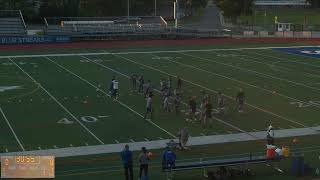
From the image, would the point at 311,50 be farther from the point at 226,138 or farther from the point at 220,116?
the point at 226,138

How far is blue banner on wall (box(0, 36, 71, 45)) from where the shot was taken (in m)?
51.7

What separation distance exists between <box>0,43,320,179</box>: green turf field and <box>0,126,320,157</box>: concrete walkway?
0.53 meters

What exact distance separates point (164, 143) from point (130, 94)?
902 centimetres


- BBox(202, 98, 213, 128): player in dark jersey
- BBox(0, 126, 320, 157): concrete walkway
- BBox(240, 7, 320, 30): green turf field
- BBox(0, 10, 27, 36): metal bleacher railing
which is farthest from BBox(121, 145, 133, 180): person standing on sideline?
BBox(240, 7, 320, 30): green turf field

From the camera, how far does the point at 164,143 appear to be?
802 inches

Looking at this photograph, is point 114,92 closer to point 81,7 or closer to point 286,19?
point 81,7

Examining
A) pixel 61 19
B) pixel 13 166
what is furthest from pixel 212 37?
pixel 13 166

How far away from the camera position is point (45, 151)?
19047mm

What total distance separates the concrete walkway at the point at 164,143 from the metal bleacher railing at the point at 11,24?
125 feet

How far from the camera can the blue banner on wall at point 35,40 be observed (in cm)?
5166
